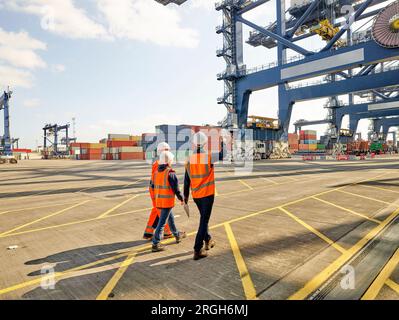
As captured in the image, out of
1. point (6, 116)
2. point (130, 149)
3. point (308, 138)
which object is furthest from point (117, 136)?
point (308, 138)

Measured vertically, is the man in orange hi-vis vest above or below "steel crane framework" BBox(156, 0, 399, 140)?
below

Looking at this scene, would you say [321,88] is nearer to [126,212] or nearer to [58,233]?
[126,212]

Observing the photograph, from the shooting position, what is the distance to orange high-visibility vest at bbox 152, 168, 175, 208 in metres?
4.16

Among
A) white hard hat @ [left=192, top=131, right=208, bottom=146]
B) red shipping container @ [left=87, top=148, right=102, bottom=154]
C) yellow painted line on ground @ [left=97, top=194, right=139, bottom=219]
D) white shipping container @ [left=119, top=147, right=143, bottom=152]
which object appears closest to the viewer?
white hard hat @ [left=192, top=131, right=208, bottom=146]

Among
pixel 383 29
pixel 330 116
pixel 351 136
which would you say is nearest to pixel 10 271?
pixel 383 29

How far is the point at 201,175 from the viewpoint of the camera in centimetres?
388

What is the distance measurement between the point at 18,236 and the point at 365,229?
289 inches

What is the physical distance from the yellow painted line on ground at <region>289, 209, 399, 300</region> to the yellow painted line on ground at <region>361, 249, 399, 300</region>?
0.45 meters

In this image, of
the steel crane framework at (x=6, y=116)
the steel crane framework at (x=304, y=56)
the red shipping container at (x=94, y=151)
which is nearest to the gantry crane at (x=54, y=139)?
the red shipping container at (x=94, y=151)

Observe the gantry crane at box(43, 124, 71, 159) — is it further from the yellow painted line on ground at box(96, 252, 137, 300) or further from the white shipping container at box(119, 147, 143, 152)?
the yellow painted line on ground at box(96, 252, 137, 300)

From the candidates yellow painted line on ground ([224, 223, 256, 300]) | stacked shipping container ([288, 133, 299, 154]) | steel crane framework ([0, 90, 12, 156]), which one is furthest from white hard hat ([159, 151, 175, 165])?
stacked shipping container ([288, 133, 299, 154])

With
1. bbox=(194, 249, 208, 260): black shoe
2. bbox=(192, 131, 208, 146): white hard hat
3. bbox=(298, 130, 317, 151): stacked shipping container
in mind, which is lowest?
bbox=(194, 249, 208, 260): black shoe

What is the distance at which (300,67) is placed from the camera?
25172 millimetres
